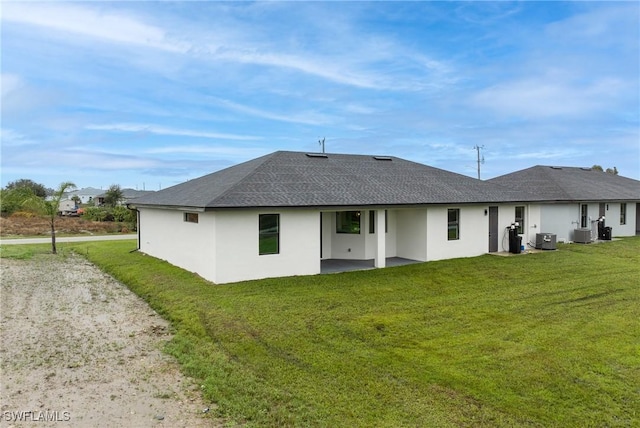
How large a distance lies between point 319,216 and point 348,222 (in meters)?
2.80

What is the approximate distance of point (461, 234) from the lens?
1591 cm

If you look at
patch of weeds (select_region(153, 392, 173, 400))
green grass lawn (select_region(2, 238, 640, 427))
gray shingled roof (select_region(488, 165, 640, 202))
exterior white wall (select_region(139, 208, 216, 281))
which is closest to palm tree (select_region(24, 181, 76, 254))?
exterior white wall (select_region(139, 208, 216, 281))

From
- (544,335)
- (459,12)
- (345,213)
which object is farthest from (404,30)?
(544,335)

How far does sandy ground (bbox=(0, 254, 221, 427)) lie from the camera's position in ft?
15.2

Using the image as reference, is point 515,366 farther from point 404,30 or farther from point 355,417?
point 404,30

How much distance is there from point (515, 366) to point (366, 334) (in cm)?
252

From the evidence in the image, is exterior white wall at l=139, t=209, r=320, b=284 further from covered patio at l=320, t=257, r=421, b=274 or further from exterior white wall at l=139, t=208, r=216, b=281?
covered patio at l=320, t=257, r=421, b=274

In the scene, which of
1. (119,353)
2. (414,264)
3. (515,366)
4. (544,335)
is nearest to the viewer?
(515,366)

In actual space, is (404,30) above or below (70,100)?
above

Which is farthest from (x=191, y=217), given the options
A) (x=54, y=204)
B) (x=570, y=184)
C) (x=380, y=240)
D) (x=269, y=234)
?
(x=570, y=184)

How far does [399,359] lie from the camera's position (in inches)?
245

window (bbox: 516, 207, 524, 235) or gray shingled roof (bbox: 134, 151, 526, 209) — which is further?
window (bbox: 516, 207, 524, 235)

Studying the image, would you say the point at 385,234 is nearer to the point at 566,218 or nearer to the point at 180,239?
the point at 180,239

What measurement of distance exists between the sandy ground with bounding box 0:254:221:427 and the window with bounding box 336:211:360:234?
7.57 metres
